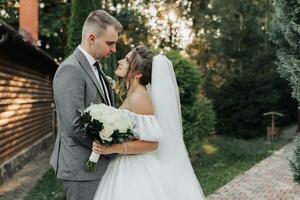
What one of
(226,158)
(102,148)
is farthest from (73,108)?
(226,158)

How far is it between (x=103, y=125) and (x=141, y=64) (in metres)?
0.75

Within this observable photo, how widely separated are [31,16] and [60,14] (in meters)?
A: 7.44

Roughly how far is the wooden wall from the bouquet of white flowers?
24.6 ft

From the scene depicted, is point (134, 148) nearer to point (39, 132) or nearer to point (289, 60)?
point (289, 60)

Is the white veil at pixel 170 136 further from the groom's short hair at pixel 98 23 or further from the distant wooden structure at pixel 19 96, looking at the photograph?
the distant wooden structure at pixel 19 96

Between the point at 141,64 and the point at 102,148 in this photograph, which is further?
the point at 141,64

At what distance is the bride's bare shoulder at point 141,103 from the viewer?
357 centimetres

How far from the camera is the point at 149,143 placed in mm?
3576

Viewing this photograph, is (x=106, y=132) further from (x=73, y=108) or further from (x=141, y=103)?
(x=141, y=103)

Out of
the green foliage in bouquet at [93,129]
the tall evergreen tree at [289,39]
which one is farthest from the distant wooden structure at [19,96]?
the green foliage in bouquet at [93,129]

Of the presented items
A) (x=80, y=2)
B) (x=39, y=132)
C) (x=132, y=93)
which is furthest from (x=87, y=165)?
(x=39, y=132)

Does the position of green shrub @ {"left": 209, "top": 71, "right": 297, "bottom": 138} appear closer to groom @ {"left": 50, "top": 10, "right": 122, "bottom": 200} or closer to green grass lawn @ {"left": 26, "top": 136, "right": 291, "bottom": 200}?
green grass lawn @ {"left": 26, "top": 136, "right": 291, "bottom": 200}

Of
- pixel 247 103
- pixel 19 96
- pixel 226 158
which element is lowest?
pixel 226 158

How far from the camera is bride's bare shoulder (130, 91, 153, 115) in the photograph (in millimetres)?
3568
